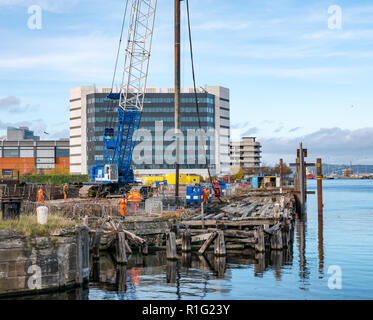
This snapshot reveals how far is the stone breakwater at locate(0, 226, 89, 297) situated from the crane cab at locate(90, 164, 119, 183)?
38.1m

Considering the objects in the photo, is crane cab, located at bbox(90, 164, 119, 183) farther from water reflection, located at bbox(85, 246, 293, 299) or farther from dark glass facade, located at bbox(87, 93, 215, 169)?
dark glass facade, located at bbox(87, 93, 215, 169)

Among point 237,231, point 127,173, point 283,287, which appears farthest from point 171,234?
point 127,173

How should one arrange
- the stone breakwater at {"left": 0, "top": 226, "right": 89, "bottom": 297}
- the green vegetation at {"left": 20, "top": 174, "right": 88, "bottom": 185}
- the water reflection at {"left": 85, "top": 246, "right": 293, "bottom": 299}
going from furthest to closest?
the green vegetation at {"left": 20, "top": 174, "right": 88, "bottom": 185} → the water reflection at {"left": 85, "top": 246, "right": 293, "bottom": 299} → the stone breakwater at {"left": 0, "top": 226, "right": 89, "bottom": 297}

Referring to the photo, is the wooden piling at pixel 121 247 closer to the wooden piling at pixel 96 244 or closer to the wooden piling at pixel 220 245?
the wooden piling at pixel 96 244

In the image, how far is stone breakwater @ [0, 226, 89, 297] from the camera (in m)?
18.9

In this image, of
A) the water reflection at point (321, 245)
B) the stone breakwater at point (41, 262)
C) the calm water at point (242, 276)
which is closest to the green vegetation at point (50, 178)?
the water reflection at point (321, 245)

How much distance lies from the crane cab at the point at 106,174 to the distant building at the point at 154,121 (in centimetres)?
10200

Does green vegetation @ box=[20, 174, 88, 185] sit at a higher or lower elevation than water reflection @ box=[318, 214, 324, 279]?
higher

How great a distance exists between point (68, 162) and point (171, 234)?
527 feet

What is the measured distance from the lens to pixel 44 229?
2053cm

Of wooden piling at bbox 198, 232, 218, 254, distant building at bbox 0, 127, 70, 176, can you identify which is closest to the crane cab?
wooden piling at bbox 198, 232, 218, 254

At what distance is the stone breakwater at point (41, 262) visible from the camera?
18938 mm
